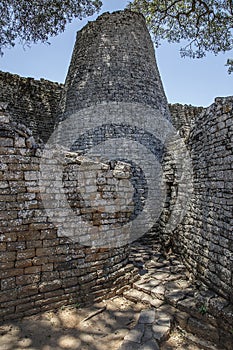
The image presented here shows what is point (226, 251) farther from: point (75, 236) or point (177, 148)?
point (177, 148)

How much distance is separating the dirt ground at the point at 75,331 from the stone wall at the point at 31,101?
7971 millimetres

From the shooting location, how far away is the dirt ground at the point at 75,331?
3.15 meters

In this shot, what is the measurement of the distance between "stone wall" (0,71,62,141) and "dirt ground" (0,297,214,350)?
26.2 ft

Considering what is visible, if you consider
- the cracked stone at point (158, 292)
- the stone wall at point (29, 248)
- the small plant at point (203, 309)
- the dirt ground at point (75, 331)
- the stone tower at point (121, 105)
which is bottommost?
the dirt ground at point (75, 331)

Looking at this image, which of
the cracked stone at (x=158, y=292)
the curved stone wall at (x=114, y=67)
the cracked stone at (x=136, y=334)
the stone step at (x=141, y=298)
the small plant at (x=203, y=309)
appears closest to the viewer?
the cracked stone at (x=136, y=334)

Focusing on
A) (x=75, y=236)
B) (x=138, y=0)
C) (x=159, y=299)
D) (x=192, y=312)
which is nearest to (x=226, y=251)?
(x=192, y=312)

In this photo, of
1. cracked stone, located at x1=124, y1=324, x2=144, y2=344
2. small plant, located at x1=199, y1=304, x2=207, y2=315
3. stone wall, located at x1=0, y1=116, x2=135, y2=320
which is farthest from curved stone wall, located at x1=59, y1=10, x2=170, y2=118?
cracked stone, located at x1=124, y1=324, x2=144, y2=344

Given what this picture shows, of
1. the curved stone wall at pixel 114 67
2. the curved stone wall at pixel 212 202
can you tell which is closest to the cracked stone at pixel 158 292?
the curved stone wall at pixel 212 202

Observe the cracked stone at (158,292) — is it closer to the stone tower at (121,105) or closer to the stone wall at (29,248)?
the stone wall at (29,248)

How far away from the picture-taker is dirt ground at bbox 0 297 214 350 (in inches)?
124

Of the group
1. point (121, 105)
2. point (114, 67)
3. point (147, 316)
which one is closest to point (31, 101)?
point (114, 67)

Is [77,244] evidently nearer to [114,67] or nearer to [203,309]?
[203,309]

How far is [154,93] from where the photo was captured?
31.1 feet

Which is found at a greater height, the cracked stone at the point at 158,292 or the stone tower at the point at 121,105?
the stone tower at the point at 121,105
